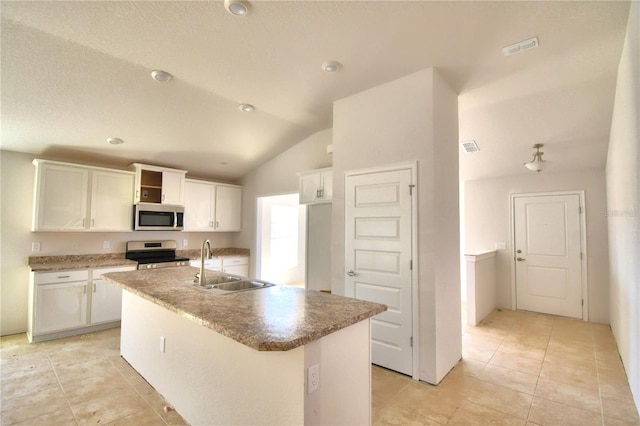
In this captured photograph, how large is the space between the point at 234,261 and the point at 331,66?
4.00 metres

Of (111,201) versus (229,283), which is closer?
(229,283)

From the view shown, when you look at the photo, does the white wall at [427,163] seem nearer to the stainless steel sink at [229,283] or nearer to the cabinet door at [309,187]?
the cabinet door at [309,187]

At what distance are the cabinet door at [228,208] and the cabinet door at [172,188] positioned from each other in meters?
0.76

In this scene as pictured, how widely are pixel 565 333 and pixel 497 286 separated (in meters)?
1.32

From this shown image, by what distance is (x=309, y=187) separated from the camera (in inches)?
169

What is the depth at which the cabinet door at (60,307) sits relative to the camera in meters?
3.55

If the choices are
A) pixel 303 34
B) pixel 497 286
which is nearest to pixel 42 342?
pixel 303 34

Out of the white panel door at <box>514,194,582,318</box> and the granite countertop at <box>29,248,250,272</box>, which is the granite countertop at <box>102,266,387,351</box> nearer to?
the granite countertop at <box>29,248,250,272</box>

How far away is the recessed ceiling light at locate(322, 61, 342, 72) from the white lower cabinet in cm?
379

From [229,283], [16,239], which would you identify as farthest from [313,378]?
[16,239]

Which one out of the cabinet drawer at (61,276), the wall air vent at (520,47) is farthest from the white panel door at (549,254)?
the cabinet drawer at (61,276)

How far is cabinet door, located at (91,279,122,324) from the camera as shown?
392 centimetres

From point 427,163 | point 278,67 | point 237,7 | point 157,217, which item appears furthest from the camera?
point 157,217

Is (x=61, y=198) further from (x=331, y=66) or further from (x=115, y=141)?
(x=331, y=66)
